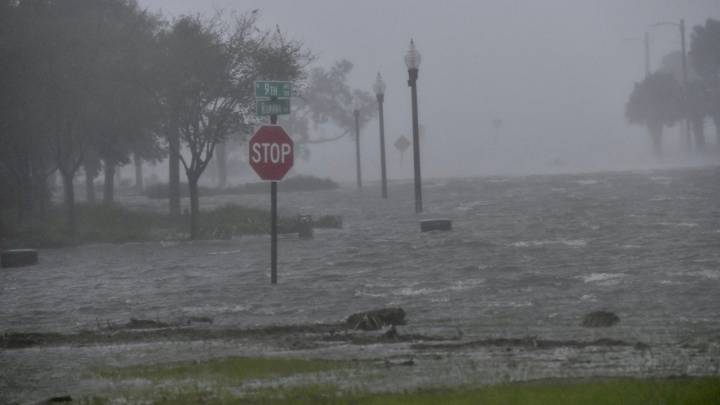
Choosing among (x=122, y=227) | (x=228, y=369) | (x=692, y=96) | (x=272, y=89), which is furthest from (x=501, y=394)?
(x=692, y=96)

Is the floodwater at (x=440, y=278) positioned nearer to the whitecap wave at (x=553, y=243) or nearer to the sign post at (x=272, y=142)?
the whitecap wave at (x=553, y=243)

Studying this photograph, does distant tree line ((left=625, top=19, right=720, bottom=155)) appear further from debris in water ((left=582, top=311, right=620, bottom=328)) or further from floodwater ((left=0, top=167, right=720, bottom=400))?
debris in water ((left=582, top=311, right=620, bottom=328))

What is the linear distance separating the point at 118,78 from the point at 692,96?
7869 centimetres

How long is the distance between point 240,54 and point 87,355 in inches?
1077

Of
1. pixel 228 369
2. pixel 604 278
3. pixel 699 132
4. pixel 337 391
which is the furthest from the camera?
pixel 699 132

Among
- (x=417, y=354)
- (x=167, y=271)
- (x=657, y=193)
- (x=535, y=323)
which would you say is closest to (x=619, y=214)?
(x=657, y=193)

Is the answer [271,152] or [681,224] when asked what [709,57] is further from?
[271,152]

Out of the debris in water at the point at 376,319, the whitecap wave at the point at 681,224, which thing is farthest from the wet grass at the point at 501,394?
the whitecap wave at the point at 681,224

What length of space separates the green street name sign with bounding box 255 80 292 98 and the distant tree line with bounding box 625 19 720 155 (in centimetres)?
8989

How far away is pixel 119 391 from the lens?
10.4m

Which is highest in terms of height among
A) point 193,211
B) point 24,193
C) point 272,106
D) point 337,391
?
point 272,106

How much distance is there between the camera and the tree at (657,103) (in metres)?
116

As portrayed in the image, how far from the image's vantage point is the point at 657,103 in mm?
118500

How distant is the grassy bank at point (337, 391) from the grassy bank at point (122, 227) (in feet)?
81.0
